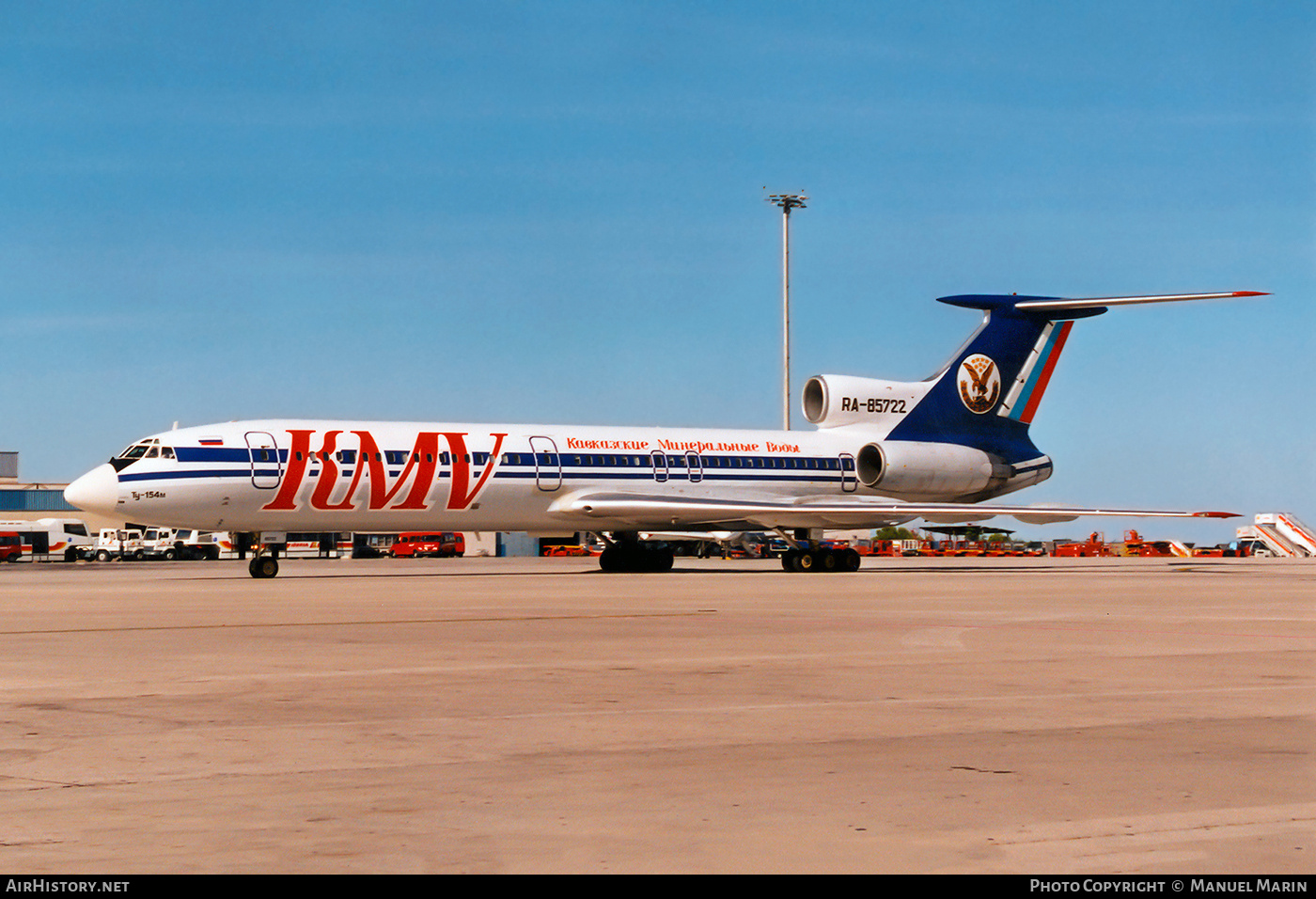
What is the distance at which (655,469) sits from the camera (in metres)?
41.7

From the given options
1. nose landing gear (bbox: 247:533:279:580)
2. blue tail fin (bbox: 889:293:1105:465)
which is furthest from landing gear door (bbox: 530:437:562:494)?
blue tail fin (bbox: 889:293:1105:465)

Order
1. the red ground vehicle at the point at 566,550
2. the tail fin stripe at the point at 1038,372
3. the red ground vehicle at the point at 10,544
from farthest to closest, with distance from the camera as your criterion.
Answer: the red ground vehicle at the point at 566,550 → the red ground vehicle at the point at 10,544 → the tail fin stripe at the point at 1038,372

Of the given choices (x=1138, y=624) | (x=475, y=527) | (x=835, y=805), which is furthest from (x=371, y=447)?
(x=835, y=805)

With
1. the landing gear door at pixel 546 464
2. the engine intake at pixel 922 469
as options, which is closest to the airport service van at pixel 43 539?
the landing gear door at pixel 546 464

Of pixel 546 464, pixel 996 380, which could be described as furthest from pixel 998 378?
pixel 546 464

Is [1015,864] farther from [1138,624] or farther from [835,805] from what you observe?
[1138,624]

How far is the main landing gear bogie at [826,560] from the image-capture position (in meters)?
41.6

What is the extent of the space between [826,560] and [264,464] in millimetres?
16379

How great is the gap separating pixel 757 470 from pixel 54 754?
35.6 metres

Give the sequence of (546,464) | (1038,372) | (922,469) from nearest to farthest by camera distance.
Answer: (546,464) → (922,469) → (1038,372)

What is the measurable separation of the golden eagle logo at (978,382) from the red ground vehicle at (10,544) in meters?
55.4

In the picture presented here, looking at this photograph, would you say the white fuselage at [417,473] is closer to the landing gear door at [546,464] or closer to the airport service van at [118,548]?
the landing gear door at [546,464]

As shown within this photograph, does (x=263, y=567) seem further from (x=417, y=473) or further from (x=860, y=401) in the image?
(x=860, y=401)
